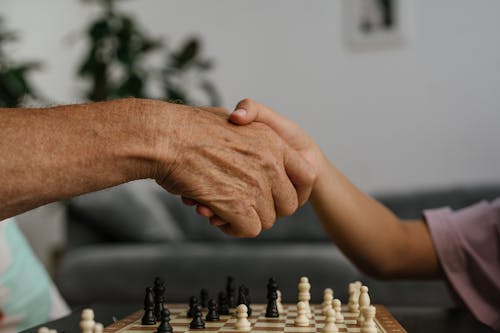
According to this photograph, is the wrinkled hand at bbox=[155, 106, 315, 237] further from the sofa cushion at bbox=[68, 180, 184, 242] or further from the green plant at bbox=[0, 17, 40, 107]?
the sofa cushion at bbox=[68, 180, 184, 242]

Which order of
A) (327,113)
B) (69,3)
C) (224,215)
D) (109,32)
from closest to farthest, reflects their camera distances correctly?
1. (224,215)
2. (109,32)
3. (327,113)
4. (69,3)

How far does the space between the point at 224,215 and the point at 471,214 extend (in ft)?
2.18

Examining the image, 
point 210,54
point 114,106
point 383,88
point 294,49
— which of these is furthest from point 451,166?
point 114,106

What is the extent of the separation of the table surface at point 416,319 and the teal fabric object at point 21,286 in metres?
0.30

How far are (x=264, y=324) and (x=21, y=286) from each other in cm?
76

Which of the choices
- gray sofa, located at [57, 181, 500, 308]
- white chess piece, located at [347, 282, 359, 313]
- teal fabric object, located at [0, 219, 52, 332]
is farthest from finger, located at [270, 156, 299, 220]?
gray sofa, located at [57, 181, 500, 308]

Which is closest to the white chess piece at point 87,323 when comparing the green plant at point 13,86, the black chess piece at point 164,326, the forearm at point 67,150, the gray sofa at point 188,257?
the black chess piece at point 164,326

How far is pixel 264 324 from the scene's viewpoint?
39.8 inches

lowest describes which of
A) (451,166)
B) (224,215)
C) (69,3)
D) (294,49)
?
(451,166)

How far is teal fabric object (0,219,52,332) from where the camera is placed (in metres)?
1.45

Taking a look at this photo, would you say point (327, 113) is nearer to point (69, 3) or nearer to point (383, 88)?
point (383, 88)

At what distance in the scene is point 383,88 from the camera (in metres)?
3.92

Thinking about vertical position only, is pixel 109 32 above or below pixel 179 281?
above

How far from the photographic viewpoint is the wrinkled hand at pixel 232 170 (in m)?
1.09
